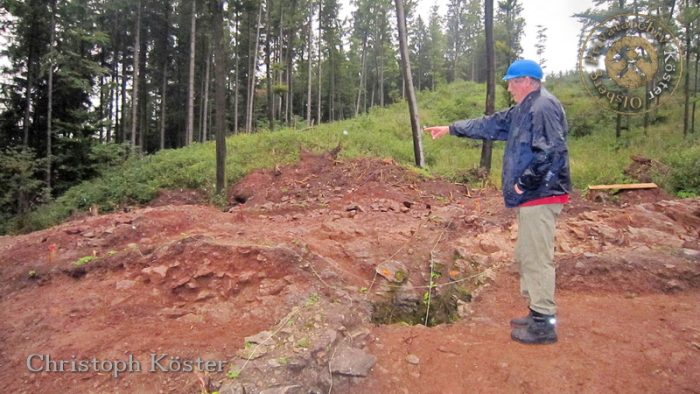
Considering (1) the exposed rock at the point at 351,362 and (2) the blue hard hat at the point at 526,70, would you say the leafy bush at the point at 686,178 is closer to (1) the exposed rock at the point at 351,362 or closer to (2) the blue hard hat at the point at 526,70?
(2) the blue hard hat at the point at 526,70

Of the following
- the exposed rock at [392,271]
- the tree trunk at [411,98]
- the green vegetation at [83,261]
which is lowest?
the exposed rock at [392,271]

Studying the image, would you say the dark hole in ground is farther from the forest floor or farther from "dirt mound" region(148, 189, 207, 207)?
"dirt mound" region(148, 189, 207, 207)

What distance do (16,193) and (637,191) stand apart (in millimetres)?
18348

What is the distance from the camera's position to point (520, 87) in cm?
338

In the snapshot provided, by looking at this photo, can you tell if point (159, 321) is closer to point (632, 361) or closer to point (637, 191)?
point (632, 361)

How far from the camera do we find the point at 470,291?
4.54 metres

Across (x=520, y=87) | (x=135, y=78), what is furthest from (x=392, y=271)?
(x=135, y=78)

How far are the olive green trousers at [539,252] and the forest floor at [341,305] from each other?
0.39 m

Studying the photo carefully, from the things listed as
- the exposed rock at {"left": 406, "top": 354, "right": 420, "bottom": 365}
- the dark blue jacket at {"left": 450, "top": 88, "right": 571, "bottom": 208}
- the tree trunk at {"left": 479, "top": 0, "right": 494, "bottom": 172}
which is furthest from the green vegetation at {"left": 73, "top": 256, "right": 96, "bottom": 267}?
the tree trunk at {"left": 479, "top": 0, "right": 494, "bottom": 172}

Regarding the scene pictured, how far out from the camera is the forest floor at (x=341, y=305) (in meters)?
2.91

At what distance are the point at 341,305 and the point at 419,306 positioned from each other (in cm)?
108

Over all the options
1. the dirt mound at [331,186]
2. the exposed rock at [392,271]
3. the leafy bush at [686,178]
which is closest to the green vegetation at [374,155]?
the leafy bush at [686,178]

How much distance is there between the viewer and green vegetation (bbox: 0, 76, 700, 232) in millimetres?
11992

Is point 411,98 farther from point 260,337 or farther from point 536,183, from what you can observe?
point 260,337
